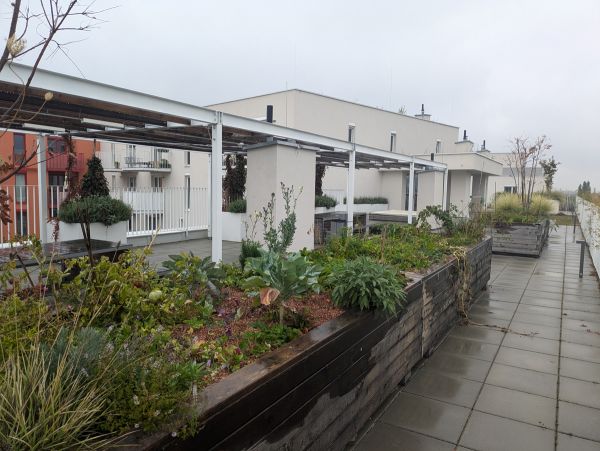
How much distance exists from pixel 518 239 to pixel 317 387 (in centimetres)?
1151

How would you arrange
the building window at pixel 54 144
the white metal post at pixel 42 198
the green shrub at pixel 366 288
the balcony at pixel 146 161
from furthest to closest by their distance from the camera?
the balcony at pixel 146 161, the white metal post at pixel 42 198, the green shrub at pixel 366 288, the building window at pixel 54 144

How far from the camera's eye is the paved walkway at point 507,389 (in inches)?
119

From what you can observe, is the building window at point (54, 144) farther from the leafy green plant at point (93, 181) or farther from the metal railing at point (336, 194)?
the metal railing at point (336, 194)

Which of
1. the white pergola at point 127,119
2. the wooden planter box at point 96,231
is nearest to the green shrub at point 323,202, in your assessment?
the white pergola at point 127,119

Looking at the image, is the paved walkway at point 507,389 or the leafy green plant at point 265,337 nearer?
the leafy green plant at point 265,337

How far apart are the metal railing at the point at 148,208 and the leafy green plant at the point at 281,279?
5.72 metres

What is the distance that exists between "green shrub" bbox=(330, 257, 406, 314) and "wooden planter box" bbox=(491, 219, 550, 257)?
1018cm

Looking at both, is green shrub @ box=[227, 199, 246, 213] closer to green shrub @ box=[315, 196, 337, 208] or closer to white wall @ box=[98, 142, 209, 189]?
green shrub @ box=[315, 196, 337, 208]

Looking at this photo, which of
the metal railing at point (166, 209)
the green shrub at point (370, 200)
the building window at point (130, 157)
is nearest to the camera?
the metal railing at point (166, 209)

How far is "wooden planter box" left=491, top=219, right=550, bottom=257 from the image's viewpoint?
39.0 feet

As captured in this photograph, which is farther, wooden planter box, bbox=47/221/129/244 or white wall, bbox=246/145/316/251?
wooden planter box, bbox=47/221/129/244

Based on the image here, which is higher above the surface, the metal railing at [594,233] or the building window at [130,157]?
the building window at [130,157]

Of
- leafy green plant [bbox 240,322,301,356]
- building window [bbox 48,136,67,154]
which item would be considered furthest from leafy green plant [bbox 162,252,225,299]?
building window [bbox 48,136,67,154]

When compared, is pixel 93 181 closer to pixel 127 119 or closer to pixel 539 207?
pixel 127 119
